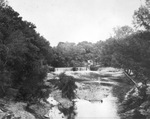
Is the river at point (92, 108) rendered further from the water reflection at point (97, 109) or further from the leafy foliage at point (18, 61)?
the leafy foliage at point (18, 61)

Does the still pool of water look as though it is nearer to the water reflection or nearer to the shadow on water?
the water reflection

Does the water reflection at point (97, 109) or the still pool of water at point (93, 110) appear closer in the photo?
the still pool of water at point (93, 110)

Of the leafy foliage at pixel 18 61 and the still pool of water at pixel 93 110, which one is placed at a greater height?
the leafy foliage at pixel 18 61

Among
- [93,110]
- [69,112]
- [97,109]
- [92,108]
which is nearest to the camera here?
[69,112]

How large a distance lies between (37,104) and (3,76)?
735 centimetres

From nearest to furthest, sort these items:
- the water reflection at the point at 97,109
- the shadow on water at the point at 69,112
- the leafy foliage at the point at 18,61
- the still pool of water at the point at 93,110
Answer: the leafy foliage at the point at 18,61 < the still pool of water at the point at 93,110 < the shadow on water at the point at 69,112 < the water reflection at the point at 97,109

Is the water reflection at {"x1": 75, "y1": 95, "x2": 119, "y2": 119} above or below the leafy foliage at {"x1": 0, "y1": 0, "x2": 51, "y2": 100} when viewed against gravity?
below

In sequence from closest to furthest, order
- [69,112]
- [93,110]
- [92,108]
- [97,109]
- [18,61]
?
[18,61] → [69,112] → [93,110] → [97,109] → [92,108]

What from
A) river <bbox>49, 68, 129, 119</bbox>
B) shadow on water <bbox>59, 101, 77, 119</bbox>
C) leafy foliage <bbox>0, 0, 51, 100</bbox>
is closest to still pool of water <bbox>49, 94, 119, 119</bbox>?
river <bbox>49, 68, 129, 119</bbox>

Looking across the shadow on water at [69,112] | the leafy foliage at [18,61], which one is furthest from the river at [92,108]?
the leafy foliage at [18,61]

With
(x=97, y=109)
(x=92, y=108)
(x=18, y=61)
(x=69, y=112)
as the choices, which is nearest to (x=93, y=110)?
(x=97, y=109)

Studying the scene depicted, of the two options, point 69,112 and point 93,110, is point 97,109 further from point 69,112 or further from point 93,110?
point 69,112

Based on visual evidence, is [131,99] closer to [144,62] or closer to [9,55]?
[144,62]

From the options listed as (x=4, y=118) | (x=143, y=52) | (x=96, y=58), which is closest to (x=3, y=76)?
(x=4, y=118)
